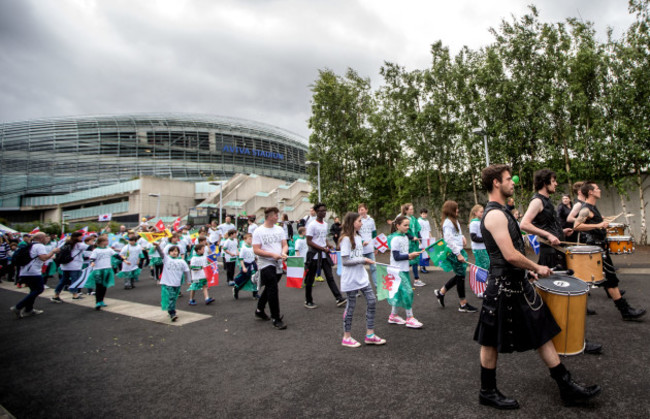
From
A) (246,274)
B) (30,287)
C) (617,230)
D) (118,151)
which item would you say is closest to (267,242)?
(246,274)

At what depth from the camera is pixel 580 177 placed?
15.6 meters

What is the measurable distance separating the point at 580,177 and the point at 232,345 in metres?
17.3

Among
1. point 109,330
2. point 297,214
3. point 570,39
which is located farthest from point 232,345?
point 297,214

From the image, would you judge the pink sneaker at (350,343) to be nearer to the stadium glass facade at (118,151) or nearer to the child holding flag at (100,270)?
the child holding flag at (100,270)

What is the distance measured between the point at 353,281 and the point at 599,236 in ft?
12.5

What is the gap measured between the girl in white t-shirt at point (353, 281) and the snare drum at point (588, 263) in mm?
2544

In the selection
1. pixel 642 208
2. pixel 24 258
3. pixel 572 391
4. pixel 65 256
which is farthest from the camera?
pixel 642 208

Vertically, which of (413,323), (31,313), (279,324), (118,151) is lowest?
(31,313)

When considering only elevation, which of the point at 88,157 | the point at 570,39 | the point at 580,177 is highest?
the point at 88,157

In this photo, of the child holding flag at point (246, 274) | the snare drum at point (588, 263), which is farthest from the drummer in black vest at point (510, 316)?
the child holding flag at point (246, 274)

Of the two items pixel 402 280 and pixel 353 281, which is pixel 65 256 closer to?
pixel 353 281

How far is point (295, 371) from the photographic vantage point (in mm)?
3754

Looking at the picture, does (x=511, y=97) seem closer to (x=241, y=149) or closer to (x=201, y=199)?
(x=201, y=199)

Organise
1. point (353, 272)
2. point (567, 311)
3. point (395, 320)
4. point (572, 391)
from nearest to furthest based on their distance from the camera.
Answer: point (572, 391), point (567, 311), point (353, 272), point (395, 320)
